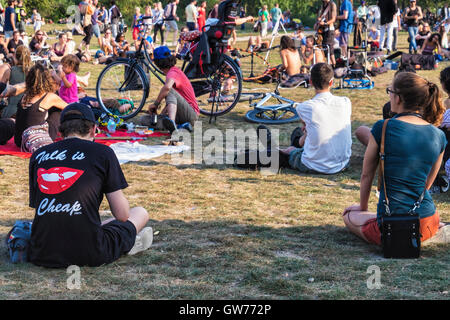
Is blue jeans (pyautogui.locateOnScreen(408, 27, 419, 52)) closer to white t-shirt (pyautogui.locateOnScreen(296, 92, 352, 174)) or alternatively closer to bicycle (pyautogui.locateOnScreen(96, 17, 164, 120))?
bicycle (pyautogui.locateOnScreen(96, 17, 164, 120))

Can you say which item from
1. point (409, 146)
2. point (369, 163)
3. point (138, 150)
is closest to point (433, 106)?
point (409, 146)

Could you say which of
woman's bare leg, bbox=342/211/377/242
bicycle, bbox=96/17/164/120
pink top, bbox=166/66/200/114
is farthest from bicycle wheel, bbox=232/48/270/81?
woman's bare leg, bbox=342/211/377/242

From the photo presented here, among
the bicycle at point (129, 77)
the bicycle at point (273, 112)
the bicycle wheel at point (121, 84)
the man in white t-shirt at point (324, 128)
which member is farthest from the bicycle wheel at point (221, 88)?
the man in white t-shirt at point (324, 128)

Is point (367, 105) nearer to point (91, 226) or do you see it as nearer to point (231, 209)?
point (231, 209)

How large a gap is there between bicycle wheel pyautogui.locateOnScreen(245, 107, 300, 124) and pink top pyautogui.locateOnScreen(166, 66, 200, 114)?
42.9 inches

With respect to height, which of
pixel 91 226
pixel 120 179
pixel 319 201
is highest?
pixel 120 179

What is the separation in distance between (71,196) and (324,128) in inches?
140

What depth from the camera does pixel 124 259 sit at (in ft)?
14.1

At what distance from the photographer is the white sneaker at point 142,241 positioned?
4.38 m

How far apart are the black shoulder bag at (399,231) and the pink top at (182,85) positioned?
16.8ft

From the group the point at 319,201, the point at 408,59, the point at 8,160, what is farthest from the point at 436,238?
the point at 408,59

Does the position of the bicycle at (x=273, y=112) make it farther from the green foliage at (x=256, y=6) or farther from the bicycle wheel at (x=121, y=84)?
the green foliage at (x=256, y=6)

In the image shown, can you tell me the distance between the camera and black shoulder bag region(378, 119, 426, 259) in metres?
4.11

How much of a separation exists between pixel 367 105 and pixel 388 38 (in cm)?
1027
